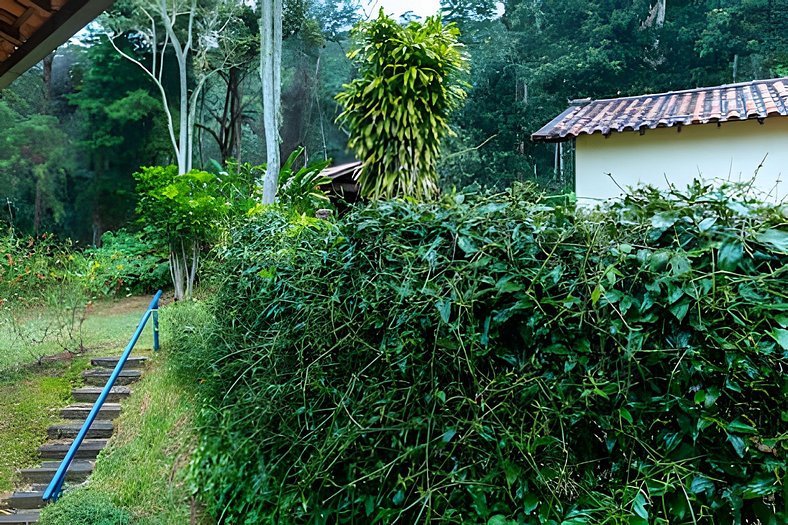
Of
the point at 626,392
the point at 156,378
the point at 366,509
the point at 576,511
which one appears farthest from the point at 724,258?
the point at 156,378

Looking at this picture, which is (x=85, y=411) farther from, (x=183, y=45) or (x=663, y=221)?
(x=183, y=45)

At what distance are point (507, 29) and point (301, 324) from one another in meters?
12.4

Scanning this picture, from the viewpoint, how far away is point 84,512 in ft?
8.64

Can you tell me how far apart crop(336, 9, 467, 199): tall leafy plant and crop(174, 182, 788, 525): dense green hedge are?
2.99 meters

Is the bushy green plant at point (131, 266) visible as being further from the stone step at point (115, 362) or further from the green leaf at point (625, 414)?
the green leaf at point (625, 414)

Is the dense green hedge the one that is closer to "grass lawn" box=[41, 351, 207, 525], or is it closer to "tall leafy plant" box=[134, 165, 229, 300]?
"grass lawn" box=[41, 351, 207, 525]

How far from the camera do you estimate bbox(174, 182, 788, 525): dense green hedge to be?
94cm

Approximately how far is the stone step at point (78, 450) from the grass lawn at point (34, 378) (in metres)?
0.07

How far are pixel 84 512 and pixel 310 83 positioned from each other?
32.6ft

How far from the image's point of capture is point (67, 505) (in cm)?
270

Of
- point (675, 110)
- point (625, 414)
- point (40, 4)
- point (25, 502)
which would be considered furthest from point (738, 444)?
point (675, 110)

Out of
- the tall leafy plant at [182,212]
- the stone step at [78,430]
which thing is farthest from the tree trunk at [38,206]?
the stone step at [78,430]

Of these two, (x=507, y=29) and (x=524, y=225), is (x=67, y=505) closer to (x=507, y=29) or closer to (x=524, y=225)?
(x=524, y=225)

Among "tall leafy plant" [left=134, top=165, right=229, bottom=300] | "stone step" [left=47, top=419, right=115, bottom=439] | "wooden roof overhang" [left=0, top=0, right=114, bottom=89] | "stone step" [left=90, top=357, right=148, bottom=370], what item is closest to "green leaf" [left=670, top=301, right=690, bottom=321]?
"wooden roof overhang" [left=0, top=0, right=114, bottom=89]
